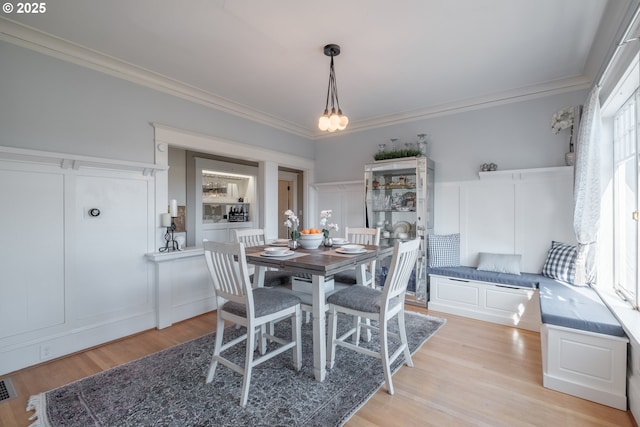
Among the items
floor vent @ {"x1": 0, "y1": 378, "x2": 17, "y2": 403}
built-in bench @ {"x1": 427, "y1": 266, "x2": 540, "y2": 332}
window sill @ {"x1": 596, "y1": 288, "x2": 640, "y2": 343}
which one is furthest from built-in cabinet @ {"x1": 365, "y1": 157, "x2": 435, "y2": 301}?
floor vent @ {"x1": 0, "y1": 378, "x2": 17, "y2": 403}

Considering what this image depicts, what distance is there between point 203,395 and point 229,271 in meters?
0.87

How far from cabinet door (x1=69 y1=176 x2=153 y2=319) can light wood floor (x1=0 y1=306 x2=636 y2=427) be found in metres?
0.40

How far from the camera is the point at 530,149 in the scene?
3490 millimetres

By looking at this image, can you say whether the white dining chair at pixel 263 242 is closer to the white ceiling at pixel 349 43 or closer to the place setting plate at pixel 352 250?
the place setting plate at pixel 352 250

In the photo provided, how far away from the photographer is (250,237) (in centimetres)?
326

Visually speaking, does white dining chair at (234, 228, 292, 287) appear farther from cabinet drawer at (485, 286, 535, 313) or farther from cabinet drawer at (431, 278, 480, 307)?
cabinet drawer at (485, 286, 535, 313)

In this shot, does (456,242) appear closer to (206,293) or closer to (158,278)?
(206,293)

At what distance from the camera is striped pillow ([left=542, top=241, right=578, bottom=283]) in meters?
3.02

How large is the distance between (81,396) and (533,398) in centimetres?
311

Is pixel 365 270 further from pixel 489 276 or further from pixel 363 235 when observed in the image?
pixel 489 276

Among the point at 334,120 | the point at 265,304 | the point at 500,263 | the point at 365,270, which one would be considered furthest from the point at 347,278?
the point at 500,263

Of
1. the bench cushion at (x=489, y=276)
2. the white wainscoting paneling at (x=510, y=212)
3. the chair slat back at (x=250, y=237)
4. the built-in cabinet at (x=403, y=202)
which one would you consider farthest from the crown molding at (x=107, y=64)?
the bench cushion at (x=489, y=276)

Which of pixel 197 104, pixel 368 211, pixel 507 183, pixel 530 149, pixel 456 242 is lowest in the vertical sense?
pixel 456 242

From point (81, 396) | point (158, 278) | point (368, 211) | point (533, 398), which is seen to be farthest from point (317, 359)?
point (368, 211)
